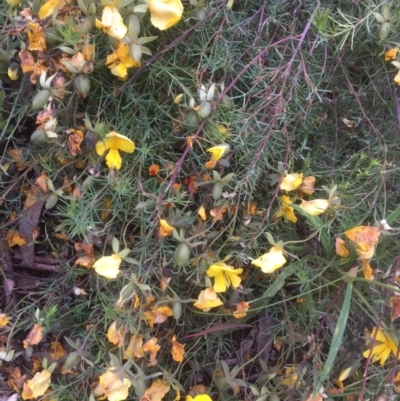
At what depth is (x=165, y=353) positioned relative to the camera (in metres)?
0.97

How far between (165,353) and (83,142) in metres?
0.40

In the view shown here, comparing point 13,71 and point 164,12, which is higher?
point 164,12

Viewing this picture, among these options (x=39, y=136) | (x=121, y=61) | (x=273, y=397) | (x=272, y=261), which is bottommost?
(x=273, y=397)

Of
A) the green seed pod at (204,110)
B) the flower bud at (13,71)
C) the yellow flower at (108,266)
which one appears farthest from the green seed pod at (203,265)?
the flower bud at (13,71)

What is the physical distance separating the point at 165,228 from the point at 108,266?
0.11 m

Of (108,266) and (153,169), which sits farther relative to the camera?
(153,169)

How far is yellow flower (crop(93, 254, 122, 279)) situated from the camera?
82cm

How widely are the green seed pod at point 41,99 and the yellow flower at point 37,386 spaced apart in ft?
1.42

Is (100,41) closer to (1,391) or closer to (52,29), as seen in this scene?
(52,29)

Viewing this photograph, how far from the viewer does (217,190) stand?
90 centimetres

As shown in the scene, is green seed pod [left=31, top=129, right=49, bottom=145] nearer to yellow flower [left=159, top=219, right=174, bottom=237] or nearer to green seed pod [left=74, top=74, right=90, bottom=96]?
green seed pod [left=74, top=74, right=90, bottom=96]

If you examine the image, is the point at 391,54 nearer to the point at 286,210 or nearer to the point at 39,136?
the point at 286,210

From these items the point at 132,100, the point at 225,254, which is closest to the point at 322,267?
the point at 225,254

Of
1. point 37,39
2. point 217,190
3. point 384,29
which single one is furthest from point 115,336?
point 384,29
